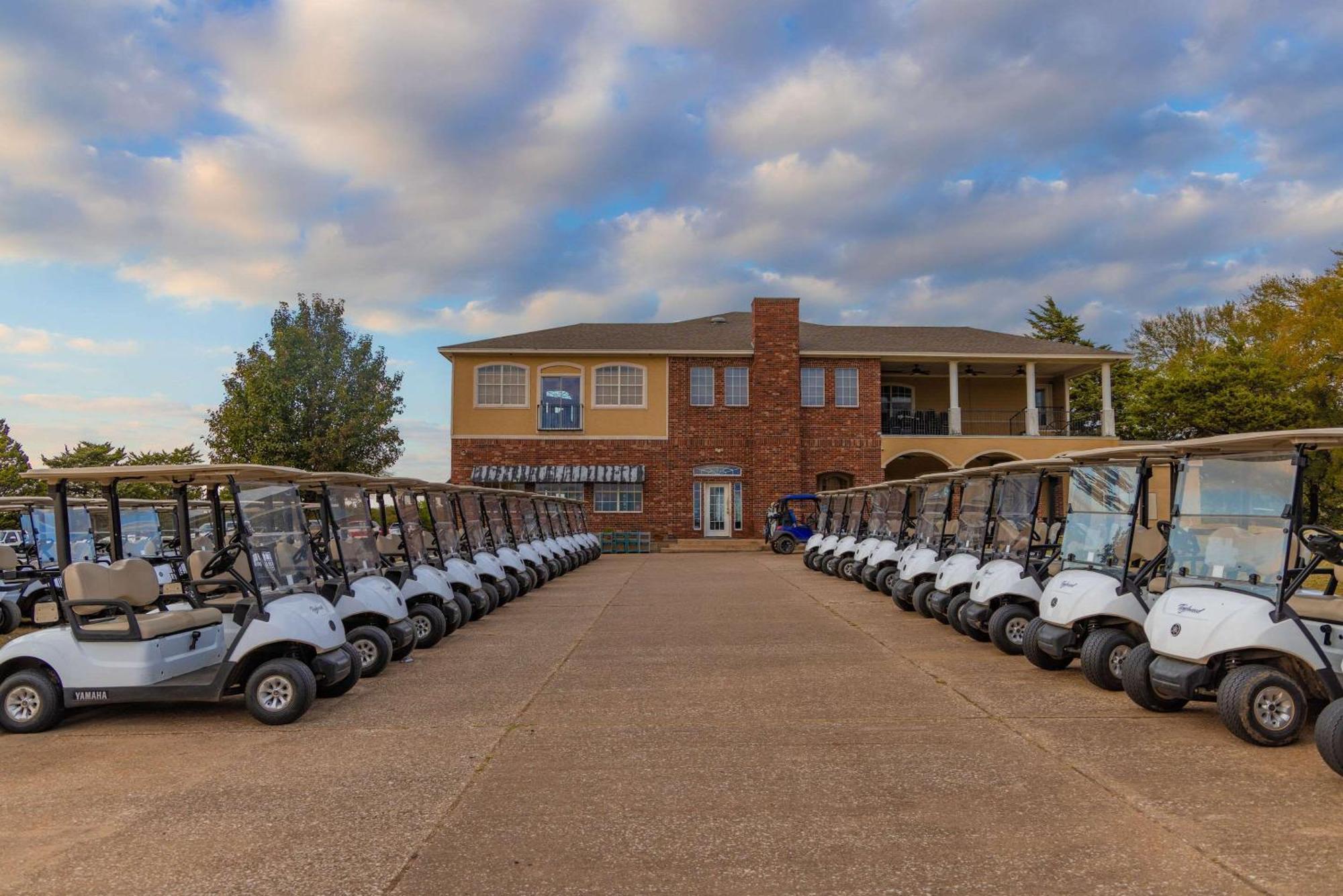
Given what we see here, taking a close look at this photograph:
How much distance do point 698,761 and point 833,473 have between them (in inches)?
1251

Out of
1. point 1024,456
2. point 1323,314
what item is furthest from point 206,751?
point 1323,314

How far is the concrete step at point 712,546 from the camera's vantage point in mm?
34938

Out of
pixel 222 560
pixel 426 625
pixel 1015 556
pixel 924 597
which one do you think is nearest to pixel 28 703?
pixel 222 560

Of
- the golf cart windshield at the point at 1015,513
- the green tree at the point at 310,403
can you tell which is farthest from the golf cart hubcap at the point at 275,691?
the green tree at the point at 310,403

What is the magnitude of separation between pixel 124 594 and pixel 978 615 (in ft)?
27.4

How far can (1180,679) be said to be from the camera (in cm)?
683

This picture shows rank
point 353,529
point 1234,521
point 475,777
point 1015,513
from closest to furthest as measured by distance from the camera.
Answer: point 475,777 → point 1234,521 → point 353,529 → point 1015,513

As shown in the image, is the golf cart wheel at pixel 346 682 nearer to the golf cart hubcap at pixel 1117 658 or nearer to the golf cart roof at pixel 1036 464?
the golf cart hubcap at pixel 1117 658

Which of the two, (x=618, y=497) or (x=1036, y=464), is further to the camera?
(x=618, y=497)

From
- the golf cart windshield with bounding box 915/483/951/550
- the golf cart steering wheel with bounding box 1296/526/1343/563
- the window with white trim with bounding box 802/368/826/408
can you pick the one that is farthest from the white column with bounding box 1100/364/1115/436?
the golf cart steering wheel with bounding box 1296/526/1343/563

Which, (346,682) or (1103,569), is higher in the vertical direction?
(1103,569)

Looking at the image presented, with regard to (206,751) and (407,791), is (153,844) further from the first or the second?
(206,751)

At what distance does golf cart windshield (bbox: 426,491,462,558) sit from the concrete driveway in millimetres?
5116

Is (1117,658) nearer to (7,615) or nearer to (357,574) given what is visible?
(357,574)
